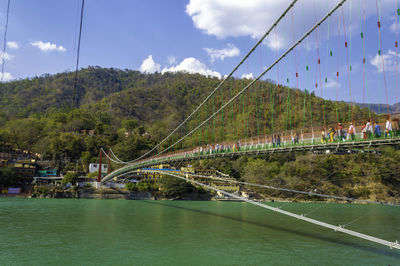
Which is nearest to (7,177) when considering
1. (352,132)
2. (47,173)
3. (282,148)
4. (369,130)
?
(47,173)

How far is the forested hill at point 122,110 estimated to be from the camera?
185ft

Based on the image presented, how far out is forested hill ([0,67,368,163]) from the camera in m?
56.4

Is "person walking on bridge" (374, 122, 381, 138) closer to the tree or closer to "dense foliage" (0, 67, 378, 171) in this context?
"dense foliage" (0, 67, 378, 171)

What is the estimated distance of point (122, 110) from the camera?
105 m

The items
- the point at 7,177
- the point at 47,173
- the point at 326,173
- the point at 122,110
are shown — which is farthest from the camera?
the point at 122,110

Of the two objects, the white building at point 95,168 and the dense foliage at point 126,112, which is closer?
the dense foliage at point 126,112

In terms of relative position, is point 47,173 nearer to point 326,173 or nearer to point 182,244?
point 326,173

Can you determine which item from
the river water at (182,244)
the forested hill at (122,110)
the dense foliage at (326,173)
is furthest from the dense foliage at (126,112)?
the river water at (182,244)

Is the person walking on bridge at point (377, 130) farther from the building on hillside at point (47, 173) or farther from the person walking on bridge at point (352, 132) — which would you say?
the building on hillside at point (47, 173)

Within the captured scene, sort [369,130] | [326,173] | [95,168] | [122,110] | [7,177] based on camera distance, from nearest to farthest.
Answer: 1. [369,130]
2. [7,177]
3. [326,173]
4. [95,168]
5. [122,110]

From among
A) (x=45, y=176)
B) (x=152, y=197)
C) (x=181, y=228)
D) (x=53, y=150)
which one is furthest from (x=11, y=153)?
(x=181, y=228)

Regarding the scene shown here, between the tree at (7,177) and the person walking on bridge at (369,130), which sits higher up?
the person walking on bridge at (369,130)

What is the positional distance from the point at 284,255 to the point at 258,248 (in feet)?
4.35

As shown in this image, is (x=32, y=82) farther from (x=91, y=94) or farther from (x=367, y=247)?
(x=367, y=247)
